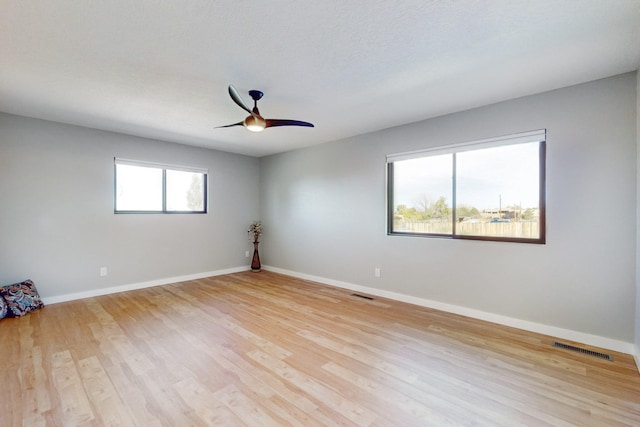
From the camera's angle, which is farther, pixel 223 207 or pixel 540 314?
pixel 223 207

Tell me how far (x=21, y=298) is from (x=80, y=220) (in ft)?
3.75

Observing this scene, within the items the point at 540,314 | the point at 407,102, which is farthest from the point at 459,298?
the point at 407,102

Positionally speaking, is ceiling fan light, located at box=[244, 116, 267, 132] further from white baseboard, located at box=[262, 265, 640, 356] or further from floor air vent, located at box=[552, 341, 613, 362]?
floor air vent, located at box=[552, 341, 613, 362]

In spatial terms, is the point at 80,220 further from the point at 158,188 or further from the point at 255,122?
the point at 255,122

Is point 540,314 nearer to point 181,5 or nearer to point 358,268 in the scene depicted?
point 358,268

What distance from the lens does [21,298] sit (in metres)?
3.40

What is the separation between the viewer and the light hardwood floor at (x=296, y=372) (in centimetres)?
175

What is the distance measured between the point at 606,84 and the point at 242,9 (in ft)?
10.5

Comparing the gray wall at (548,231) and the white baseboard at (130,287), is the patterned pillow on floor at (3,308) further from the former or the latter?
the gray wall at (548,231)

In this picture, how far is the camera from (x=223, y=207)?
5.66m

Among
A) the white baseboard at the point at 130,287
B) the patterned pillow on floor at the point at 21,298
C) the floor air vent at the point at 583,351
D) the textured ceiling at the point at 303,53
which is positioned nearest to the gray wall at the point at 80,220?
the white baseboard at the point at 130,287

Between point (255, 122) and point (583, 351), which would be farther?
point (255, 122)

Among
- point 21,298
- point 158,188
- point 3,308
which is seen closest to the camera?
point 3,308

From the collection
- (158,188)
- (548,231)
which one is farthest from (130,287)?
(548,231)
